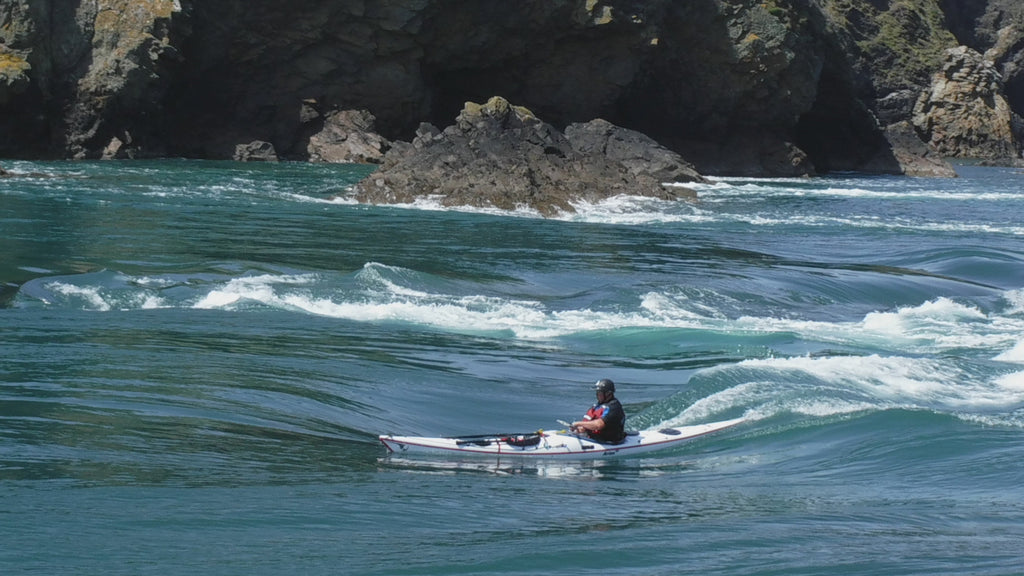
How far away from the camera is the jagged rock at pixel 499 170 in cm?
3428

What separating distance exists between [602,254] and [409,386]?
41.0 feet

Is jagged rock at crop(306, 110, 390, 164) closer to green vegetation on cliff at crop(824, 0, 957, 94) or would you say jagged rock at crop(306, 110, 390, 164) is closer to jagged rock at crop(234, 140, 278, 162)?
jagged rock at crop(234, 140, 278, 162)

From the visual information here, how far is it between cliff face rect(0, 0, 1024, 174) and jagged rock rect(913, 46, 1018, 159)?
74.5 feet

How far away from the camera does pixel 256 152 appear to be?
166ft

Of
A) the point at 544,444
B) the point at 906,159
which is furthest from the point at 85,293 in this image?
the point at 906,159

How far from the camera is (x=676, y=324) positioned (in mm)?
18281

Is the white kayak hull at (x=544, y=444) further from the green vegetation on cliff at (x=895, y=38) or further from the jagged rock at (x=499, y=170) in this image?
the green vegetation on cliff at (x=895, y=38)

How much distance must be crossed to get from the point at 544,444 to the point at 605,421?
612mm

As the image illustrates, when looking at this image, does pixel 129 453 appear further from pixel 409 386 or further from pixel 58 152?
pixel 58 152

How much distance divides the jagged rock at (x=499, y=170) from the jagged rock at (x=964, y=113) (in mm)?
47316

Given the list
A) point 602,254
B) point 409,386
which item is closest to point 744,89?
point 602,254

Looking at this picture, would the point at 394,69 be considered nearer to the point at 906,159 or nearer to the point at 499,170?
the point at 499,170

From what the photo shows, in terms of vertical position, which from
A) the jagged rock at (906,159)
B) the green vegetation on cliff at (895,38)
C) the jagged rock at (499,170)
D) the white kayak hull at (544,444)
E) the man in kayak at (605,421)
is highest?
the green vegetation on cliff at (895,38)

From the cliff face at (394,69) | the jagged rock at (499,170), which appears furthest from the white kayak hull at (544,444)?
the cliff face at (394,69)
